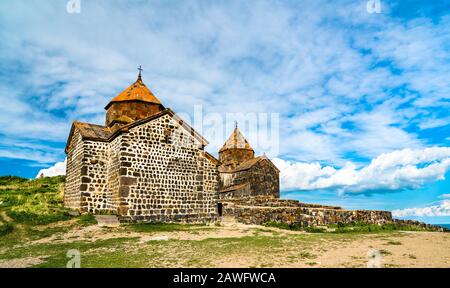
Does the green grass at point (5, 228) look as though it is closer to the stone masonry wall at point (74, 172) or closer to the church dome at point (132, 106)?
the stone masonry wall at point (74, 172)

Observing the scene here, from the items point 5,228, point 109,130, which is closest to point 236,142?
point 109,130

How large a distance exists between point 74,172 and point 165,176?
21.0 ft

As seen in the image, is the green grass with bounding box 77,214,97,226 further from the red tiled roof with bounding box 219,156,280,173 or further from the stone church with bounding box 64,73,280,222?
the red tiled roof with bounding box 219,156,280,173

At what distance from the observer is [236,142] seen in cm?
4450

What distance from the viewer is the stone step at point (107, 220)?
15680 mm

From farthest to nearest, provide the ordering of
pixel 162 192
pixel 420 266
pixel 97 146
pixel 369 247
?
pixel 97 146, pixel 162 192, pixel 369 247, pixel 420 266

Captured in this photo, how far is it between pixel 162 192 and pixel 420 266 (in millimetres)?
13753

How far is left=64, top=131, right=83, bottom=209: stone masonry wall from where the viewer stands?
62.3 ft

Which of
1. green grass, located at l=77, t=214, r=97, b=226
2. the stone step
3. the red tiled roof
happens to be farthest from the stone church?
the red tiled roof

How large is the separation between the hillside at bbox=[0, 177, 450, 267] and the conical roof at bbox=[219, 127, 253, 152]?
2882 centimetres

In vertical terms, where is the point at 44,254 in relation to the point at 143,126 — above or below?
below
